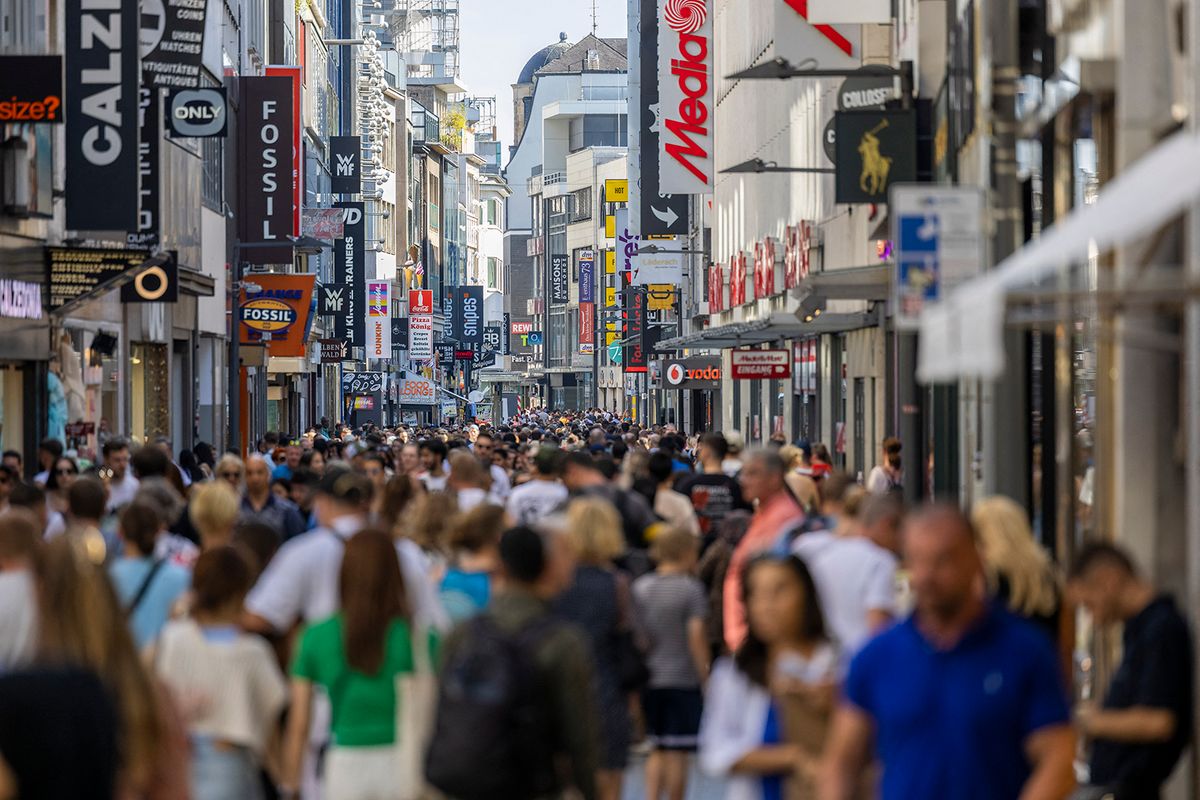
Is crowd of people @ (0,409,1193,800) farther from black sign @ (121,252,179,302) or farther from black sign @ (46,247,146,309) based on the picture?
black sign @ (121,252,179,302)

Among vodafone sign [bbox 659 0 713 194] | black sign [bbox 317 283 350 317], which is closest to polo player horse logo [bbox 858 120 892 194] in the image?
vodafone sign [bbox 659 0 713 194]

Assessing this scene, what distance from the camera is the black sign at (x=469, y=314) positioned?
518 feet

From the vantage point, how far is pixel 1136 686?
27.1 feet

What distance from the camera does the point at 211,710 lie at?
8.33 m

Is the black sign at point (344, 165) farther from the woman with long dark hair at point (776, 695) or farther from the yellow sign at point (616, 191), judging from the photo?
the woman with long dark hair at point (776, 695)

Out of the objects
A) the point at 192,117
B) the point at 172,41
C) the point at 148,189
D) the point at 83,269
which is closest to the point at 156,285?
the point at 148,189

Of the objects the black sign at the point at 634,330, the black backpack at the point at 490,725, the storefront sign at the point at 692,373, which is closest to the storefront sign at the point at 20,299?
the black backpack at the point at 490,725

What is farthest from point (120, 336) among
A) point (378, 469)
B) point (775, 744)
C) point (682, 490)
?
point (775, 744)

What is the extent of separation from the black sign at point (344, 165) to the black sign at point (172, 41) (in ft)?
171

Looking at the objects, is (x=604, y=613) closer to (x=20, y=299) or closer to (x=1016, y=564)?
(x=1016, y=564)

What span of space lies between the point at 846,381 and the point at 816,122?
522cm

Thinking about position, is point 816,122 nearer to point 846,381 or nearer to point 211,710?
point 846,381

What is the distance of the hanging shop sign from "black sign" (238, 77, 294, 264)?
4313 millimetres

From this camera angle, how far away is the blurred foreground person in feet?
26.9
